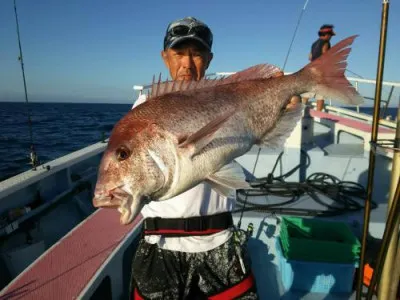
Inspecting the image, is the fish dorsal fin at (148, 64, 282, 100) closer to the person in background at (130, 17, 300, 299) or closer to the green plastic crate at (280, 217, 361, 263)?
the person in background at (130, 17, 300, 299)

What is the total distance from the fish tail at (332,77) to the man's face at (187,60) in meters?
0.69

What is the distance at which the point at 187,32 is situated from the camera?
2.01 metres

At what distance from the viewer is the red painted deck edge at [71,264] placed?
210cm

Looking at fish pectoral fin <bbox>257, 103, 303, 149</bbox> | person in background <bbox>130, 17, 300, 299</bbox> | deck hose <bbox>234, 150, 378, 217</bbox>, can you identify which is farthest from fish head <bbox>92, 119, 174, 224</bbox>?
deck hose <bbox>234, 150, 378, 217</bbox>

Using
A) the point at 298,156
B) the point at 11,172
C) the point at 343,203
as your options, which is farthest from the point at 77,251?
the point at 11,172

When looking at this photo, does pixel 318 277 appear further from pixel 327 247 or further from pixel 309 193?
pixel 309 193

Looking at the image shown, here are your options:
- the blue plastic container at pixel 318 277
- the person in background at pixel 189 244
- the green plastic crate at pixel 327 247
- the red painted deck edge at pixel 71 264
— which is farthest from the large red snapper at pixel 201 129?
the blue plastic container at pixel 318 277

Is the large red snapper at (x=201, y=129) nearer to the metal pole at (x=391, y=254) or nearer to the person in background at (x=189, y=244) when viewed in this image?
the person in background at (x=189, y=244)

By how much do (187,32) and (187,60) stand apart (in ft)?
0.59

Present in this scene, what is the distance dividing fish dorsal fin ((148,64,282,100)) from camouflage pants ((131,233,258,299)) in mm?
1105

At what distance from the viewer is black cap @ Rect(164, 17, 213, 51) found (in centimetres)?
199

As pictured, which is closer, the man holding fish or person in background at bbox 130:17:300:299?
the man holding fish

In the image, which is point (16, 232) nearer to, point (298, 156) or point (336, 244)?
point (336, 244)

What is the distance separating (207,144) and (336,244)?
7.12ft
